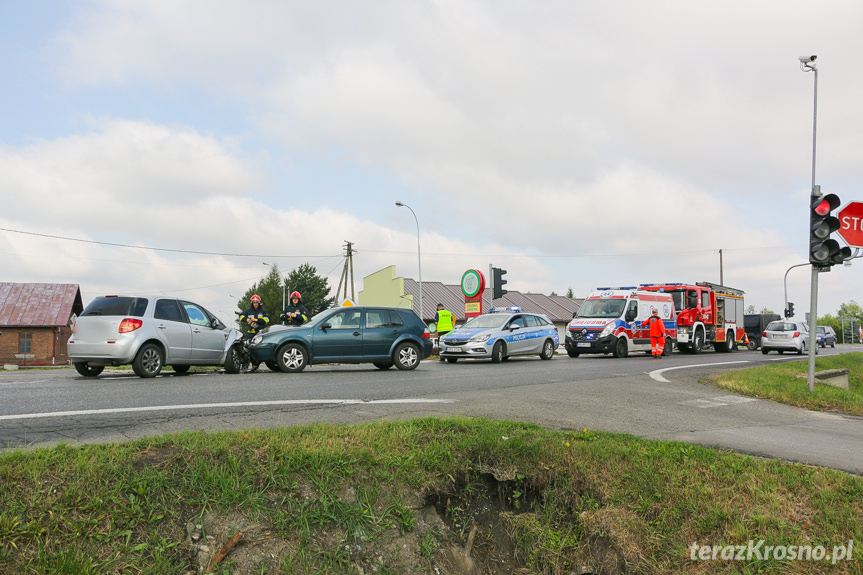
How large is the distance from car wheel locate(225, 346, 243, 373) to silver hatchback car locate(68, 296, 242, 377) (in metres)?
0.10

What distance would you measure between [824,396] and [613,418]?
219 inches

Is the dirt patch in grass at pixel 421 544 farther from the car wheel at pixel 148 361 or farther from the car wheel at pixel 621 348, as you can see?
the car wheel at pixel 621 348

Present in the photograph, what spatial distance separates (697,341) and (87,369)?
83.0 feet

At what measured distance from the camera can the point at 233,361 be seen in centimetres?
1437

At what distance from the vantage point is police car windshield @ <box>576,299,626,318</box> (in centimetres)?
2528

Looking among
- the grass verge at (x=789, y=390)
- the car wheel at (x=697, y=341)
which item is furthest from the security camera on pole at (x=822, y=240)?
the car wheel at (x=697, y=341)

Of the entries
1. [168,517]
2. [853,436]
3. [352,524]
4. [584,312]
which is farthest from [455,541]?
[584,312]

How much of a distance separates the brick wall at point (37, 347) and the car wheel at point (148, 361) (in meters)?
34.5

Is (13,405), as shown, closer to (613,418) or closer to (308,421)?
(308,421)

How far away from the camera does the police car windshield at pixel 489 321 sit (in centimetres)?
2130

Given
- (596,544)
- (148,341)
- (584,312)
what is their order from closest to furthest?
(596,544)
(148,341)
(584,312)

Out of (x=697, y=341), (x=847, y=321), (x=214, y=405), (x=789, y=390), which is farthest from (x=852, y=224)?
(x=847, y=321)

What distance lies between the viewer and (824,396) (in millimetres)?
11484

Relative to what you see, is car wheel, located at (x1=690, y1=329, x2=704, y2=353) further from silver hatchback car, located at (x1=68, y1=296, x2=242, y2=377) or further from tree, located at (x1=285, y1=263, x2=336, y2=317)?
tree, located at (x1=285, y1=263, x2=336, y2=317)
